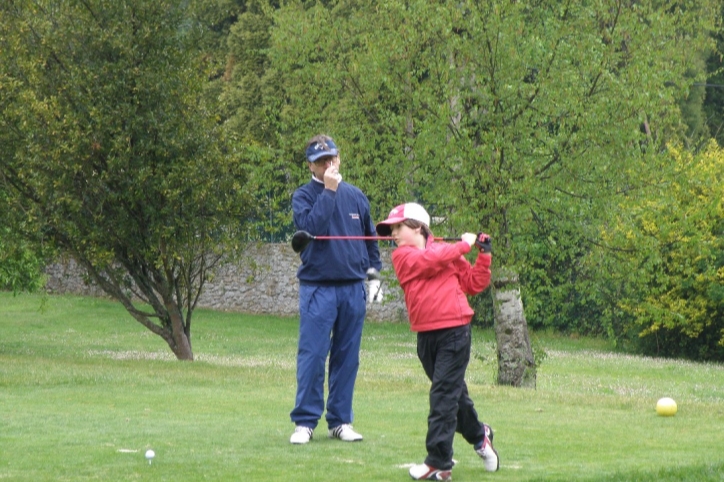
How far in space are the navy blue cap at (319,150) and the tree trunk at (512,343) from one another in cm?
726

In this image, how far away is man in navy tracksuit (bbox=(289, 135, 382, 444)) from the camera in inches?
326

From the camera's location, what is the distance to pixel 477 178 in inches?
557

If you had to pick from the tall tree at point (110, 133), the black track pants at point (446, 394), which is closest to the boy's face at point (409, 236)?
the black track pants at point (446, 394)

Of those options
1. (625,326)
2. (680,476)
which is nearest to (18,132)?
(680,476)

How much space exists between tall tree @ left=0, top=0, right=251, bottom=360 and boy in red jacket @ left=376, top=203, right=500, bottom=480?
34.3 ft

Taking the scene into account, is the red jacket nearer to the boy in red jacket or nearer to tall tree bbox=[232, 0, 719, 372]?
the boy in red jacket

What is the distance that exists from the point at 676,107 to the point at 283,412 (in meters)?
7.58

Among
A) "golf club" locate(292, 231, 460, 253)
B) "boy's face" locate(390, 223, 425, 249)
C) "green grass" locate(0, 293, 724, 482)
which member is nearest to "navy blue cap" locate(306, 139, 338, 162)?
"golf club" locate(292, 231, 460, 253)

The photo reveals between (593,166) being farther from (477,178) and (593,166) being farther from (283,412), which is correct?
(283,412)

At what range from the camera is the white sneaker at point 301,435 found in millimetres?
8086

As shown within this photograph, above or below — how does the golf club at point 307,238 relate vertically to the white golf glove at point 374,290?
above

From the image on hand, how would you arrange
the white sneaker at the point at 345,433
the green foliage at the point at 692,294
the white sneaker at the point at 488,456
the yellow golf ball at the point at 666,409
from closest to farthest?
the white sneaker at the point at 488,456, the white sneaker at the point at 345,433, the yellow golf ball at the point at 666,409, the green foliage at the point at 692,294

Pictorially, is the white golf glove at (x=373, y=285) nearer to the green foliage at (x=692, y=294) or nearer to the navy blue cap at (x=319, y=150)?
the navy blue cap at (x=319, y=150)

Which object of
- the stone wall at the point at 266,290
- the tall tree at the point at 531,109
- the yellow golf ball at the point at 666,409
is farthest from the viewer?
the stone wall at the point at 266,290
